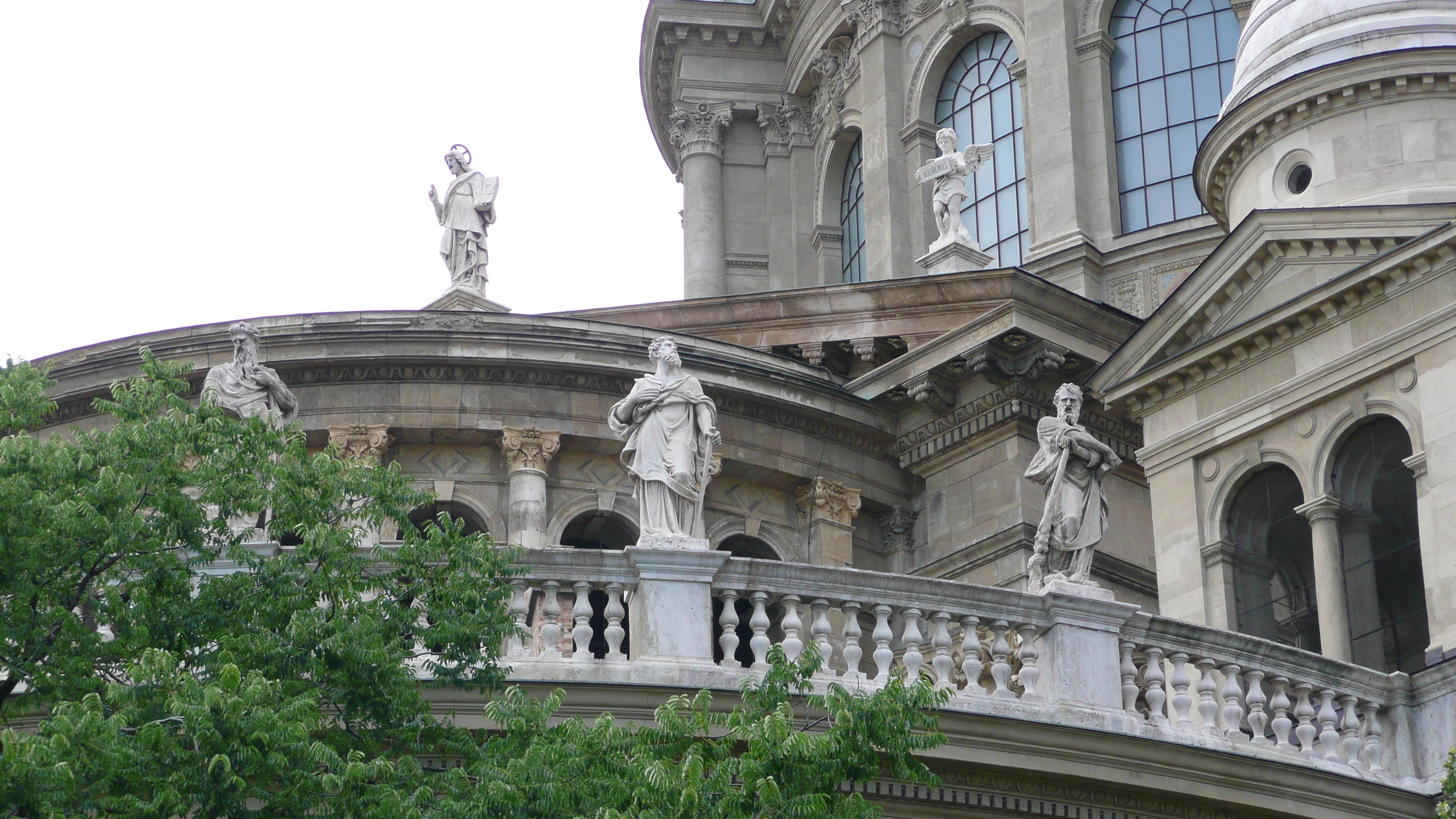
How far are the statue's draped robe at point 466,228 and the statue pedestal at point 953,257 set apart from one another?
251 inches

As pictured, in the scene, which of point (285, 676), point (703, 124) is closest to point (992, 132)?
point (703, 124)

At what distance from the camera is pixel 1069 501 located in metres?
20.0

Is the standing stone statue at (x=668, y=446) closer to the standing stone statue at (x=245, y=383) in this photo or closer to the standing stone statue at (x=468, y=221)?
the standing stone statue at (x=245, y=383)

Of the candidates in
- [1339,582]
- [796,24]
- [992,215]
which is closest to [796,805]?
[1339,582]

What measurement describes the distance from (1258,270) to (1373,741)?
7399 millimetres

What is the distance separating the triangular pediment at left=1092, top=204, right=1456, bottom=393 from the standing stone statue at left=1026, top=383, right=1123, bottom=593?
6034 millimetres

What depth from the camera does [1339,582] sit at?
24.5 meters

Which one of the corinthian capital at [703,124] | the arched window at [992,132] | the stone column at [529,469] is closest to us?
the stone column at [529,469]

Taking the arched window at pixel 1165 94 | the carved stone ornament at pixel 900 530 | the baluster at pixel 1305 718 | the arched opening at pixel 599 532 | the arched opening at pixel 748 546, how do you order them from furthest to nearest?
the arched window at pixel 1165 94 < the carved stone ornament at pixel 900 530 < the arched opening at pixel 748 546 < the arched opening at pixel 599 532 < the baluster at pixel 1305 718

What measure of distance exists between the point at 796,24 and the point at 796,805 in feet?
129

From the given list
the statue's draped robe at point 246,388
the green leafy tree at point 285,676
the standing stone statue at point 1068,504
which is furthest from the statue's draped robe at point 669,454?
the statue's draped robe at point 246,388

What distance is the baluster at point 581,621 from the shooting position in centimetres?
1816

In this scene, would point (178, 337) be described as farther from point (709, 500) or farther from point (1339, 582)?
point (1339, 582)

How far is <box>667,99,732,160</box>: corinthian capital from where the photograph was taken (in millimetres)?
52562
